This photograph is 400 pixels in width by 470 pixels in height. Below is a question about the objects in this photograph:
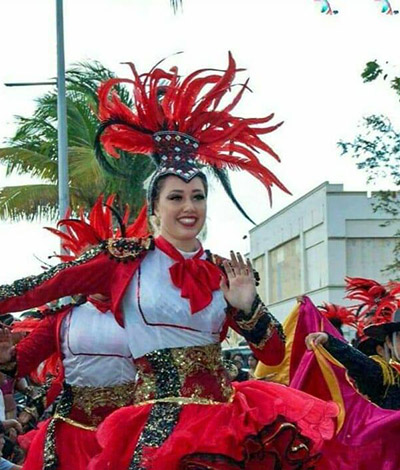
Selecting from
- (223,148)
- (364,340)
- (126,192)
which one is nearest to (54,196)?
(126,192)

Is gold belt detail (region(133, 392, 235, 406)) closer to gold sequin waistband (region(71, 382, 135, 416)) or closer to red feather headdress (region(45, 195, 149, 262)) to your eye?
gold sequin waistband (region(71, 382, 135, 416))

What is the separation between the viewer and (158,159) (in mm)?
5070

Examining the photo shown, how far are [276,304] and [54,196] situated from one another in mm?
21994

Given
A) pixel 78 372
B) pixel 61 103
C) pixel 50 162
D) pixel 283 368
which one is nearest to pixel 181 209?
pixel 78 372

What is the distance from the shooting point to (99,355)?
6141mm

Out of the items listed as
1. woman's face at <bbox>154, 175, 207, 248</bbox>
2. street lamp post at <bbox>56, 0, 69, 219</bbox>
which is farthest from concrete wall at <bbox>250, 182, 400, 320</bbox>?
woman's face at <bbox>154, 175, 207, 248</bbox>

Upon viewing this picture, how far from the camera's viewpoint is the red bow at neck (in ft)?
15.4

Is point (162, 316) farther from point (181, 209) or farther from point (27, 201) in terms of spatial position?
point (27, 201)

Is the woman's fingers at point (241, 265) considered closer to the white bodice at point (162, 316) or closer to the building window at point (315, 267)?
the white bodice at point (162, 316)

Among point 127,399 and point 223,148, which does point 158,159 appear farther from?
point 127,399

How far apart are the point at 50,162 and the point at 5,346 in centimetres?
1570

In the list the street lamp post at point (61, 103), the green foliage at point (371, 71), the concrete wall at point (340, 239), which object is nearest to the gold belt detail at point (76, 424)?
the street lamp post at point (61, 103)

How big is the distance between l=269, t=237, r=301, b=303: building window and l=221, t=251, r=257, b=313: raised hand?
34410 mm

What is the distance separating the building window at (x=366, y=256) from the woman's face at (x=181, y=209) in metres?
30.7
